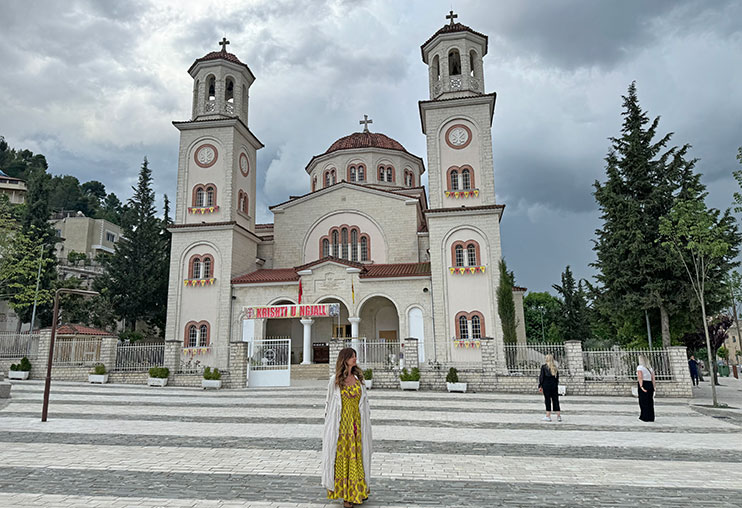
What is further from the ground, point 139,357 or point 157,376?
point 139,357

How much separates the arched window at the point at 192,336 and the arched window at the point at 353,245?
9400 millimetres

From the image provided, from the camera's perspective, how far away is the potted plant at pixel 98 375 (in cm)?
1962

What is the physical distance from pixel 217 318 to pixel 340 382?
72.6 ft

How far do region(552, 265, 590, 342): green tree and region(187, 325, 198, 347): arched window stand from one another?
2919cm

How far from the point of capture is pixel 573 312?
134 ft

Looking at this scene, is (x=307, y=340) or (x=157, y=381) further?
(x=307, y=340)

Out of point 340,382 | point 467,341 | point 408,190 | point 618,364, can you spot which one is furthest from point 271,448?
point 408,190

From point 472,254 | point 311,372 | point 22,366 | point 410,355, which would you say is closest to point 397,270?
point 472,254

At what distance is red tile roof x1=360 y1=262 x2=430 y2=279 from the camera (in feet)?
80.6

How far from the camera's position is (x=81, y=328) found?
25016 millimetres

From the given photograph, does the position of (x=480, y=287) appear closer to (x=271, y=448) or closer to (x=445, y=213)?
(x=445, y=213)

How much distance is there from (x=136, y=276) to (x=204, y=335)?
33.8ft

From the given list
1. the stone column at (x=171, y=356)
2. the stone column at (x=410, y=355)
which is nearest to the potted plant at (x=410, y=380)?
the stone column at (x=410, y=355)

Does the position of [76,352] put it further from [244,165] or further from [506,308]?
[506,308]
